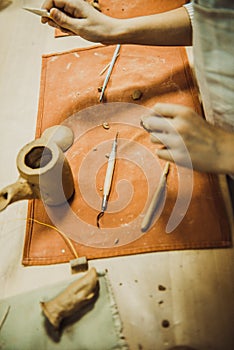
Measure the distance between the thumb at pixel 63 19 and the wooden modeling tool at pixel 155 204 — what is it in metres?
0.57

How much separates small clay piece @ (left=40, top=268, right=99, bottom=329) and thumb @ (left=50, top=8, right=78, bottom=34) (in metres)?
0.78

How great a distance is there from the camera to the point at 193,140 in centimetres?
76

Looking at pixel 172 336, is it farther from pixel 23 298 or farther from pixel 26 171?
pixel 26 171

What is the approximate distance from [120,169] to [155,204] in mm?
168

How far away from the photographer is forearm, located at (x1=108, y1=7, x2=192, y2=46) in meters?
1.16

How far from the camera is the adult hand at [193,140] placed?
0.75 metres

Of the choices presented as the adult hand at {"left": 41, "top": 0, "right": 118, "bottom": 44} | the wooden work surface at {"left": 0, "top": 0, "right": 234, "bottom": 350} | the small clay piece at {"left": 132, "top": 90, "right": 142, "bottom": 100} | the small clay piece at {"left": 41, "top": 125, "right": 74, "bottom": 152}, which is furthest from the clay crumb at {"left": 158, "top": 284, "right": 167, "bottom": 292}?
the adult hand at {"left": 41, "top": 0, "right": 118, "bottom": 44}

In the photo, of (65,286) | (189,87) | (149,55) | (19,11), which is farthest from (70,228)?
(19,11)

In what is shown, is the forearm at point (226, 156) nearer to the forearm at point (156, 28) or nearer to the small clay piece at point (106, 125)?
the small clay piece at point (106, 125)

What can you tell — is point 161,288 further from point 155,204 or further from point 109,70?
point 109,70

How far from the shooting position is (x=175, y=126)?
0.76 meters

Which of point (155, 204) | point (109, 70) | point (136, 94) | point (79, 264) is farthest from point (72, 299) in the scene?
point (109, 70)

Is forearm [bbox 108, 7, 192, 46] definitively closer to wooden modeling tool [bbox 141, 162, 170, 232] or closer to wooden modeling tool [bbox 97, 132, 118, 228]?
wooden modeling tool [bbox 97, 132, 118, 228]

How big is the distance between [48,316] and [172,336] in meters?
0.29
